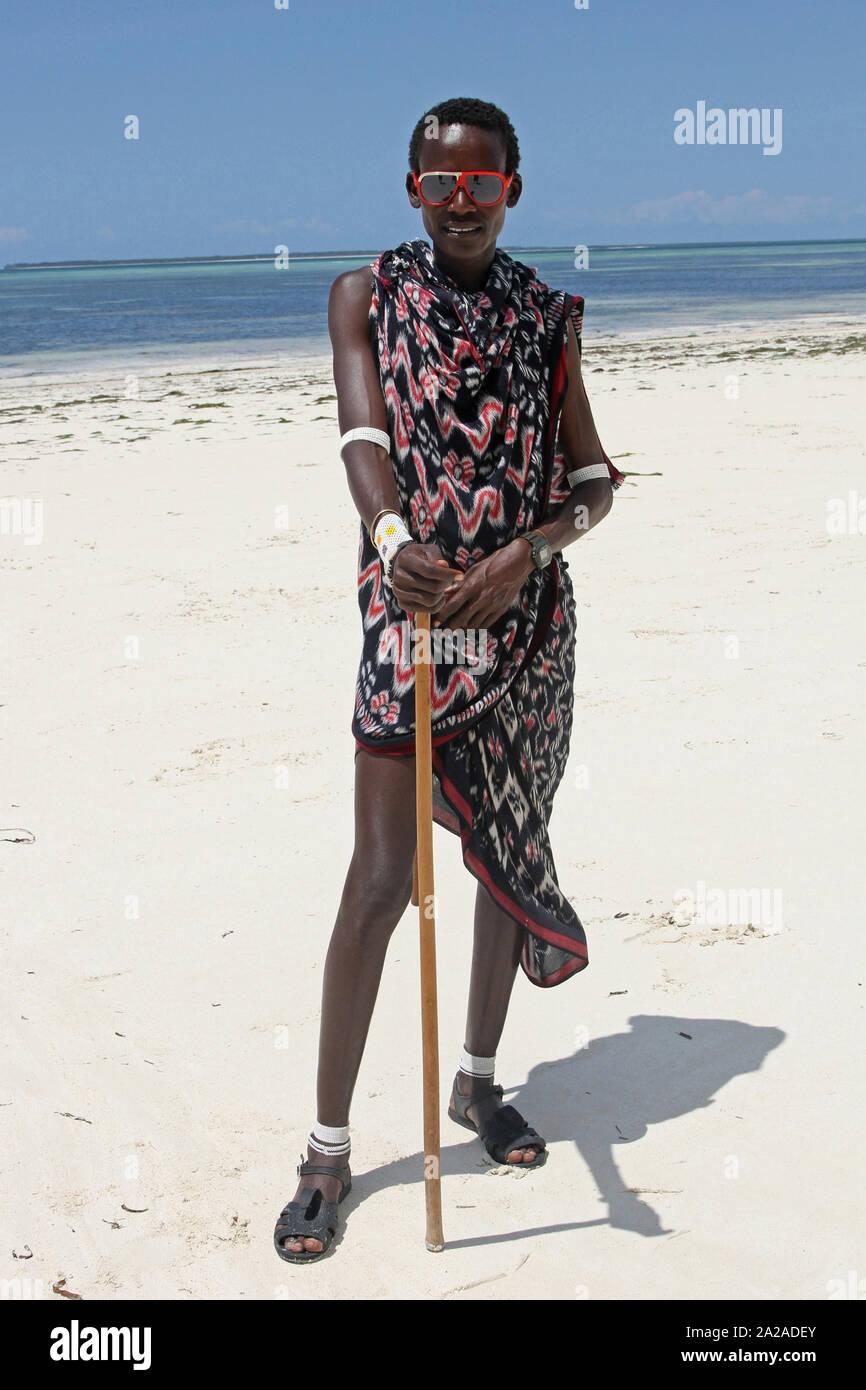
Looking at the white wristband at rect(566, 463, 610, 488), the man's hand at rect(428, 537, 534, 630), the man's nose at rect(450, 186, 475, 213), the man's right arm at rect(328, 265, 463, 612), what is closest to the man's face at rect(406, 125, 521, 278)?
the man's nose at rect(450, 186, 475, 213)

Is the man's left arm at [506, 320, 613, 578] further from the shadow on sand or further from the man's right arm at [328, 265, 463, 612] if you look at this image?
the shadow on sand

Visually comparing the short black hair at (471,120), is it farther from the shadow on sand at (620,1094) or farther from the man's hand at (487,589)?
the shadow on sand at (620,1094)

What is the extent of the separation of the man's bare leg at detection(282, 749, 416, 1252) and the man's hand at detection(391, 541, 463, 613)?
336 mm

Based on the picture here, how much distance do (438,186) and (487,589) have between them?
74 centimetres

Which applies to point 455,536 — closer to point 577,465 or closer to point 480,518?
point 480,518

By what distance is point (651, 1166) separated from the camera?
109 inches

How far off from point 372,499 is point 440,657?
322 mm

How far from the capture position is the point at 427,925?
2.41 meters

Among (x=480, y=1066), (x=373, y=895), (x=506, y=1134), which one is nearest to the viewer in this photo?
(x=373, y=895)

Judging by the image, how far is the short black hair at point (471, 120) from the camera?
2.42m

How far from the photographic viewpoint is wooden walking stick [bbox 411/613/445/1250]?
2.39 meters

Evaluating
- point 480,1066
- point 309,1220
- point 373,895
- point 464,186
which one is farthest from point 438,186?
point 309,1220

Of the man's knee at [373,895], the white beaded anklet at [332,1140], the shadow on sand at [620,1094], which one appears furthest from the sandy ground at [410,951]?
the man's knee at [373,895]
